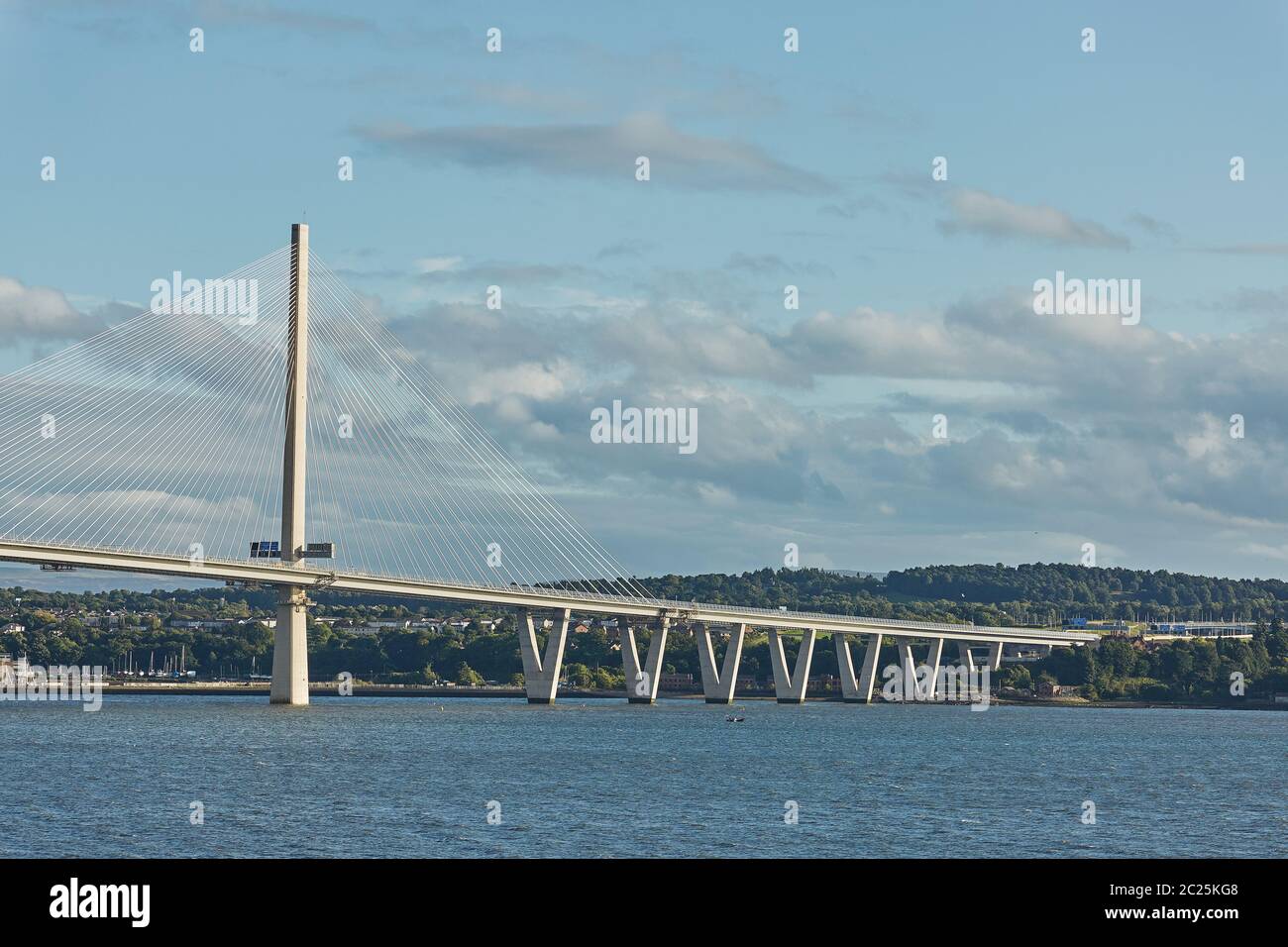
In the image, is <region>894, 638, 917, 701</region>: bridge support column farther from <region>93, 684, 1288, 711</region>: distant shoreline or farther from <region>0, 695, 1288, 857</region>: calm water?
<region>0, 695, 1288, 857</region>: calm water

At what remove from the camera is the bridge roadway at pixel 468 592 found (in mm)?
94750

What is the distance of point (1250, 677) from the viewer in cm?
17900

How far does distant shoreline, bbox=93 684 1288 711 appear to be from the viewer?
577 ft

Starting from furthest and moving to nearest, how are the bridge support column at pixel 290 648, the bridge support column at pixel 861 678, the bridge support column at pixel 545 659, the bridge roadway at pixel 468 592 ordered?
the bridge support column at pixel 861 678
the bridge support column at pixel 545 659
the bridge support column at pixel 290 648
the bridge roadway at pixel 468 592

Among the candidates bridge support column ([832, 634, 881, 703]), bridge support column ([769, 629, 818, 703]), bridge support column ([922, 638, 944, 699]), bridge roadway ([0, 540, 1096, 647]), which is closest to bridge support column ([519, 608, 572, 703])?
bridge roadway ([0, 540, 1096, 647])

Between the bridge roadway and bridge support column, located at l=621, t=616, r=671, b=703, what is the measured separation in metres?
3.45

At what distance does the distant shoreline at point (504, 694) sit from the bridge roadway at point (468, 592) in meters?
9.67

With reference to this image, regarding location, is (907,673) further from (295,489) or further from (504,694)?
(295,489)

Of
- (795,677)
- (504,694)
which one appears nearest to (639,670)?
(795,677)

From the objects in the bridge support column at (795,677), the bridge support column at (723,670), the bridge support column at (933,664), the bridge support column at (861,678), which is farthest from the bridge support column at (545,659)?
the bridge support column at (933,664)

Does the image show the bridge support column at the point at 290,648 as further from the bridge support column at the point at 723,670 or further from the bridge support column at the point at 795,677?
the bridge support column at the point at 795,677
